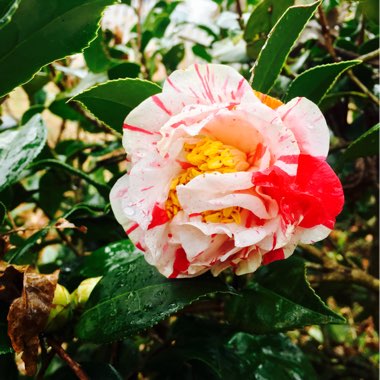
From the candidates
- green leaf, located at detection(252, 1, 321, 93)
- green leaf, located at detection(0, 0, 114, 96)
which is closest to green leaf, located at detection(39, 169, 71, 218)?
green leaf, located at detection(0, 0, 114, 96)

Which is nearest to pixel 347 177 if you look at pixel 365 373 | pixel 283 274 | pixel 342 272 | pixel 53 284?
pixel 342 272

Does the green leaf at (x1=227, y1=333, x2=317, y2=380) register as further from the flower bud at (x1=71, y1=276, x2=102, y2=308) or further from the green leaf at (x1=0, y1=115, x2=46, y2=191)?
the green leaf at (x1=0, y1=115, x2=46, y2=191)

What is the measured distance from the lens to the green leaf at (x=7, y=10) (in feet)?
1.33

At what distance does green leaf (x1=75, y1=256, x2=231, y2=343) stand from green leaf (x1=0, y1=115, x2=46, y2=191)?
0.18 m

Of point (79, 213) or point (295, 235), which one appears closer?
point (295, 235)

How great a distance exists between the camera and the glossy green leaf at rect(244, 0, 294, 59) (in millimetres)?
666

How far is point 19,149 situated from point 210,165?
309mm

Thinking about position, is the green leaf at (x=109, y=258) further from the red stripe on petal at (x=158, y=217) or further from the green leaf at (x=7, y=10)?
the green leaf at (x=7, y=10)

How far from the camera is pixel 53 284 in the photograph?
508 millimetres

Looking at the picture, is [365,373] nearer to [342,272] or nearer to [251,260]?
[342,272]

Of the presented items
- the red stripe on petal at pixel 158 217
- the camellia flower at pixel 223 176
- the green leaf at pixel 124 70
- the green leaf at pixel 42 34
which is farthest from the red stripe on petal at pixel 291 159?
the green leaf at pixel 124 70

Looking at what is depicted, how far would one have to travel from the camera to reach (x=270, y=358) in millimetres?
710

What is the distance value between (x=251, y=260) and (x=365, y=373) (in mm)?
712

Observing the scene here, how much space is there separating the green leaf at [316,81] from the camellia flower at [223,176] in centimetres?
9
